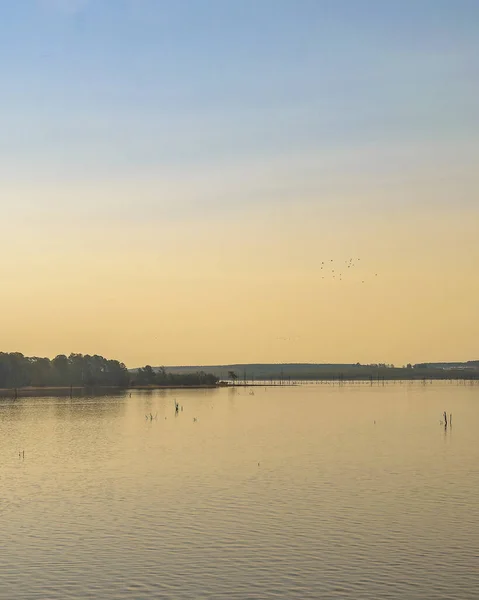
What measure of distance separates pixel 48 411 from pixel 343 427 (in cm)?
7930

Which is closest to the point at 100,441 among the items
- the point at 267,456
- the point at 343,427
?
the point at 267,456

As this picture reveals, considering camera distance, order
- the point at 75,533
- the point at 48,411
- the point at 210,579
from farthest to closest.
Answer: the point at 48,411 < the point at 75,533 < the point at 210,579

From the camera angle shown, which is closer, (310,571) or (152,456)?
(310,571)

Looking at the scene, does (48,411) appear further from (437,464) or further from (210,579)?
(210,579)

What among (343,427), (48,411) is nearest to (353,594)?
(343,427)

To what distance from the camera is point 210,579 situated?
3897cm

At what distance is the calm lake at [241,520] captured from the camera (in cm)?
3850

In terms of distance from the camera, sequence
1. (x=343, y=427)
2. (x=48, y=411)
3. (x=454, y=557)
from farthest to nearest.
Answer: (x=48, y=411) → (x=343, y=427) → (x=454, y=557)

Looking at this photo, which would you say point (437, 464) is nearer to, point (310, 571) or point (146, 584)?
point (310, 571)

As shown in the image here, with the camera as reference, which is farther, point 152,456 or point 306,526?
point 152,456

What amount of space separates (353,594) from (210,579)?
658 cm

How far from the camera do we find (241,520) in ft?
171

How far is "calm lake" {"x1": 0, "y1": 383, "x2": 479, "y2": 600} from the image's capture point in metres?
38.5

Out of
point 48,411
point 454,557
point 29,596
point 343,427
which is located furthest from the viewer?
point 48,411
